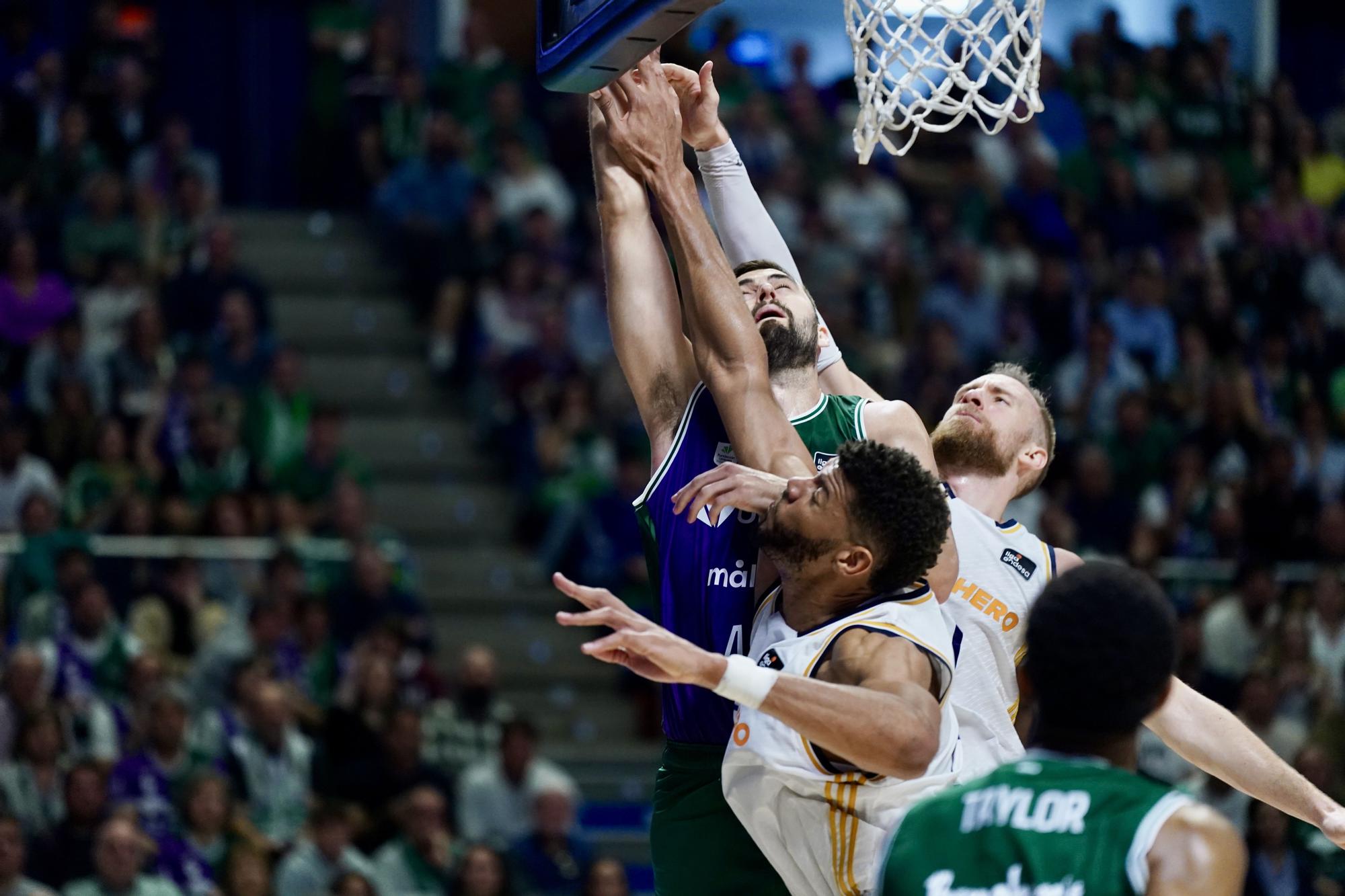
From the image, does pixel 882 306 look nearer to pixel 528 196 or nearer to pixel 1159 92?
pixel 528 196

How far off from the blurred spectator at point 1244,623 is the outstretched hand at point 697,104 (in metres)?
7.22

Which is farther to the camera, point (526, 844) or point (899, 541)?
point (526, 844)

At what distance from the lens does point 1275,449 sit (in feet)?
42.8

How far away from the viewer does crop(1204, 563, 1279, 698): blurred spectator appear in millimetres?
11719

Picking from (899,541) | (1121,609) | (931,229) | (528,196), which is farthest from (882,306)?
(1121,609)

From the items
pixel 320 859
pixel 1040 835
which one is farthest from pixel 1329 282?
pixel 1040 835

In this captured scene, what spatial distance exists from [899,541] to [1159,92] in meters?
12.8

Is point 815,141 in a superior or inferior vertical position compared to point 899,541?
superior

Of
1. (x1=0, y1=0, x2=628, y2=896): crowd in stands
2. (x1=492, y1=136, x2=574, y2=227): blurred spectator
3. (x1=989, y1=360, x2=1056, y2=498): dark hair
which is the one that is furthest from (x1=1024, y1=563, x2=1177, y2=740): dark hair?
(x1=492, y1=136, x2=574, y2=227): blurred spectator

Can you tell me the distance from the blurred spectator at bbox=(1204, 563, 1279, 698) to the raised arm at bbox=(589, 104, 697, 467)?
7.33 meters

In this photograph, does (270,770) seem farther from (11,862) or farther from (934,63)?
(934,63)

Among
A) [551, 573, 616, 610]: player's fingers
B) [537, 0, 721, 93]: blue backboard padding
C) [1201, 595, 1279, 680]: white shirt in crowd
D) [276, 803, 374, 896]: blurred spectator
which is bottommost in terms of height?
[276, 803, 374, 896]: blurred spectator

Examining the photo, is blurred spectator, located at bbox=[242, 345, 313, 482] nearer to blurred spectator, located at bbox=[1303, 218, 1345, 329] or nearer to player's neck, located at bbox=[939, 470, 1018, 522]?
player's neck, located at bbox=[939, 470, 1018, 522]

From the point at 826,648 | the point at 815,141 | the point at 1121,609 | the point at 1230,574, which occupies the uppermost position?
the point at 815,141
